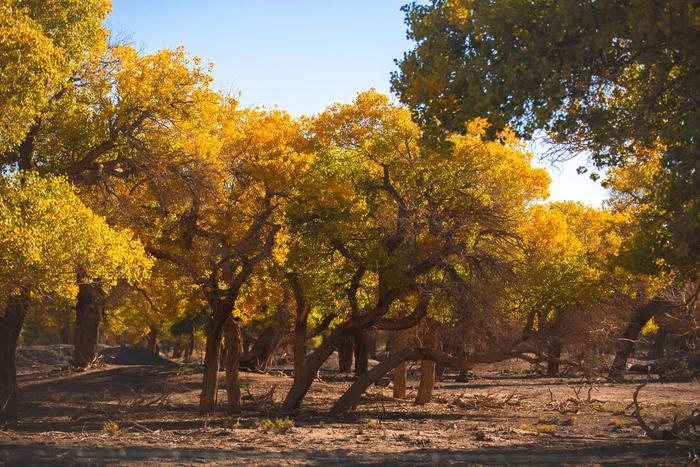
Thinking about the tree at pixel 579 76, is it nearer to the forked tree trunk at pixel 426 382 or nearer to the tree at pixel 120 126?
the tree at pixel 120 126

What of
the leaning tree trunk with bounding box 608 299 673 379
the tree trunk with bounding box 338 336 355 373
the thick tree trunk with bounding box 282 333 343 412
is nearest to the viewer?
the thick tree trunk with bounding box 282 333 343 412

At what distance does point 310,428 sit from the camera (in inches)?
762

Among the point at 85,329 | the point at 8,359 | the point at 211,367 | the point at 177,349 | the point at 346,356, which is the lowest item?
the point at 8,359

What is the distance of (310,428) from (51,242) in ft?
23.6

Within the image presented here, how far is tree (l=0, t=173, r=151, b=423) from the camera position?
14.6m

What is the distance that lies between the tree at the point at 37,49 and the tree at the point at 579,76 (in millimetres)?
6522

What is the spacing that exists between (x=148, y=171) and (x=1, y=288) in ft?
16.5

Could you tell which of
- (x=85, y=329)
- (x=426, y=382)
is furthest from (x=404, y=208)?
(x=85, y=329)

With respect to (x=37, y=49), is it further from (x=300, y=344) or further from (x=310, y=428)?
(x=300, y=344)

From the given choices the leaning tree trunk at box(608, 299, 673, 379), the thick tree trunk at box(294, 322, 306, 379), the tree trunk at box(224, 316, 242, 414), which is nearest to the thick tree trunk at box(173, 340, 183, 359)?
the leaning tree trunk at box(608, 299, 673, 379)

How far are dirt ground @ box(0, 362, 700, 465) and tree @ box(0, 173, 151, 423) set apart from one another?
287 centimetres

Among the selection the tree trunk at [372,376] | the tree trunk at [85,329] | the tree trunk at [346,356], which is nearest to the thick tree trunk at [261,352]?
the tree trunk at [85,329]

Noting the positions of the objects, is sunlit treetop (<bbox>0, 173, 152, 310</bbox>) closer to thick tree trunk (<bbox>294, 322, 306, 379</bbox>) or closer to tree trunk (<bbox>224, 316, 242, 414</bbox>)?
tree trunk (<bbox>224, 316, 242, 414</bbox>)

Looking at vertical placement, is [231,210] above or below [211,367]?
above
